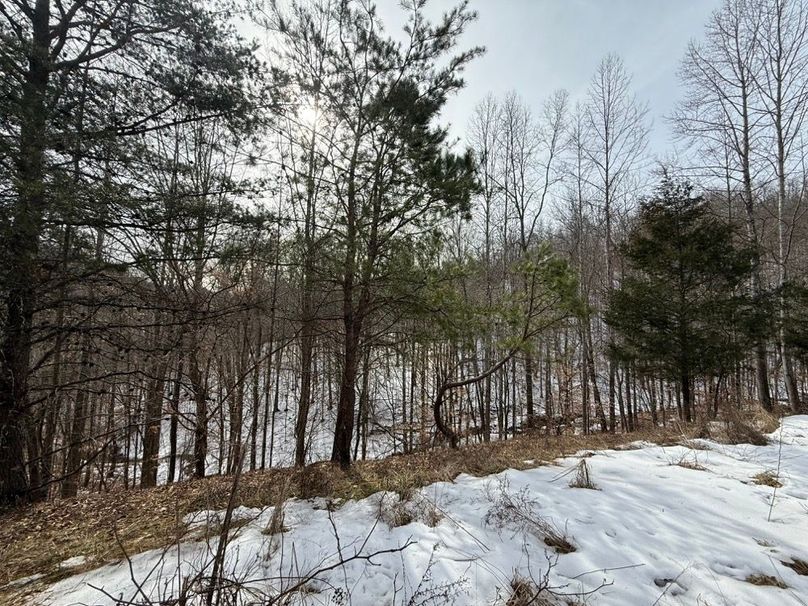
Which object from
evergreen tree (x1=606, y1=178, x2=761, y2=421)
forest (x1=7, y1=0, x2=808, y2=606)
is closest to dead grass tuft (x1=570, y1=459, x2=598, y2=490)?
forest (x1=7, y1=0, x2=808, y2=606)

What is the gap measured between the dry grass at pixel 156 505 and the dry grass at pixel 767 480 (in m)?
1.88

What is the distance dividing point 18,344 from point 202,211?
2588 millimetres

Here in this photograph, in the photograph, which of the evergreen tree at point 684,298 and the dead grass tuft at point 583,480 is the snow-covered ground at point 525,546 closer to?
the dead grass tuft at point 583,480

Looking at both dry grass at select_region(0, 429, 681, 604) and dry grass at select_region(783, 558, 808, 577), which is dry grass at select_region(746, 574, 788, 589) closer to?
dry grass at select_region(783, 558, 808, 577)

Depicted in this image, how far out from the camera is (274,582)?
229 centimetres

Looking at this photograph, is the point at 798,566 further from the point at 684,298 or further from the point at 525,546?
the point at 684,298

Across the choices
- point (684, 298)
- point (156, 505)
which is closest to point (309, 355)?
point (156, 505)

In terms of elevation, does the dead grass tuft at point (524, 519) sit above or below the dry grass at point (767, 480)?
below

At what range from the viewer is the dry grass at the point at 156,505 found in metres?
3.09

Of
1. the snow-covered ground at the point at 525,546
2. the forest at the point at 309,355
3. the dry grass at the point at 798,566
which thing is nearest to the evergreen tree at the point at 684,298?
the forest at the point at 309,355

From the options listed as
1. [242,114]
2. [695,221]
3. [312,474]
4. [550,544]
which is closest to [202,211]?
[242,114]

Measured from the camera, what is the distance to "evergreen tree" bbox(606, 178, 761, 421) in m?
7.82

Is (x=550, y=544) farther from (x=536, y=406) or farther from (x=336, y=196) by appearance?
(x=536, y=406)

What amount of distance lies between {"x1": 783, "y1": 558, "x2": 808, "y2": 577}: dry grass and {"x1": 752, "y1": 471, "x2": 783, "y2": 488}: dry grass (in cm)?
150
